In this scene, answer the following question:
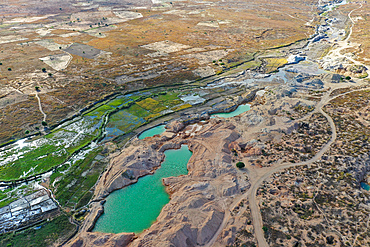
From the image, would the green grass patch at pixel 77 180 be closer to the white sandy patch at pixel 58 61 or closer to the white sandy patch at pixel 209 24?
the white sandy patch at pixel 58 61

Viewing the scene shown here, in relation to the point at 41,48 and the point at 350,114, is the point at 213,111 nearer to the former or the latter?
the point at 350,114

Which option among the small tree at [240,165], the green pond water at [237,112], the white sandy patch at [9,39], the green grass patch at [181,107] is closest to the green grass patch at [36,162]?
the green grass patch at [181,107]

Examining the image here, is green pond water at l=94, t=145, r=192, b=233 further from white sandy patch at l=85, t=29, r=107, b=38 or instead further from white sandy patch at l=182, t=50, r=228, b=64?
white sandy patch at l=85, t=29, r=107, b=38

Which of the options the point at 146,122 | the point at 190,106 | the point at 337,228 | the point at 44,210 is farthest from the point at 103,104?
the point at 337,228

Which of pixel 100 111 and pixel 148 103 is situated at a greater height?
pixel 148 103

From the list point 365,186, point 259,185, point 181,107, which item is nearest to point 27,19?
point 181,107

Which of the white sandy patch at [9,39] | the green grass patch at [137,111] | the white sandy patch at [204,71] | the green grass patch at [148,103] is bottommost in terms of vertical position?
the green grass patch at [137,111]

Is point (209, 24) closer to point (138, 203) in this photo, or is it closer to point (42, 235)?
point (138, 203)
